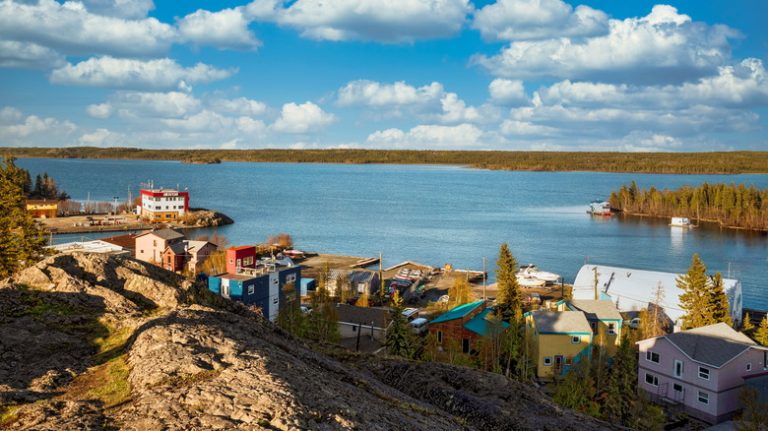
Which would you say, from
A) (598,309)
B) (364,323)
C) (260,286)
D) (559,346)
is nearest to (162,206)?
(260,286)

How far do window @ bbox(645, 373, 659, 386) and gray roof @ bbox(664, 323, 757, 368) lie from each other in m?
1.88

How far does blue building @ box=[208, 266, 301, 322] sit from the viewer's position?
3002cm

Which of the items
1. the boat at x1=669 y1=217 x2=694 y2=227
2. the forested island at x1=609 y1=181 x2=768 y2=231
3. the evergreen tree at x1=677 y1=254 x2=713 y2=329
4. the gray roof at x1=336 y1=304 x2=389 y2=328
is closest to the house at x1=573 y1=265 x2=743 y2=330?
the evergreen tree at x1=677 y1=254 x2=713 y2=329

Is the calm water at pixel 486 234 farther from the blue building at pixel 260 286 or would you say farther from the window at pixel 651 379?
the blue building at pixel 260 286

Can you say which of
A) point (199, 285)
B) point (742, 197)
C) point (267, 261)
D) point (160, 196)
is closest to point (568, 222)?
point (742, 197)

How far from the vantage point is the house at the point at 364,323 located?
1235 inches

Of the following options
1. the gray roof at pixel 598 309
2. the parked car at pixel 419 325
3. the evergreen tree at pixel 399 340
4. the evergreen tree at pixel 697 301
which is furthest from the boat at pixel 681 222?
Answer: the evergreen tree at pixel 399 340

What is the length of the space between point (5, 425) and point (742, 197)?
4336 inches

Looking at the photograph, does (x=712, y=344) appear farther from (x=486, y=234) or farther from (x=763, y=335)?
(x=486, y=234)

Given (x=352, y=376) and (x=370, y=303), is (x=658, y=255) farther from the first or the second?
(x=352, y=376)

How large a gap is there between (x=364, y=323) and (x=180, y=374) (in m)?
25.6

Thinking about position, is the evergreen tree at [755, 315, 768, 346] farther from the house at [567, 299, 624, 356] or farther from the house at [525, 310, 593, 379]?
the house at [525, 310, 593, 379]

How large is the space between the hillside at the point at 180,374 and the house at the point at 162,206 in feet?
269

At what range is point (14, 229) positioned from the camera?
26406 millimetres
